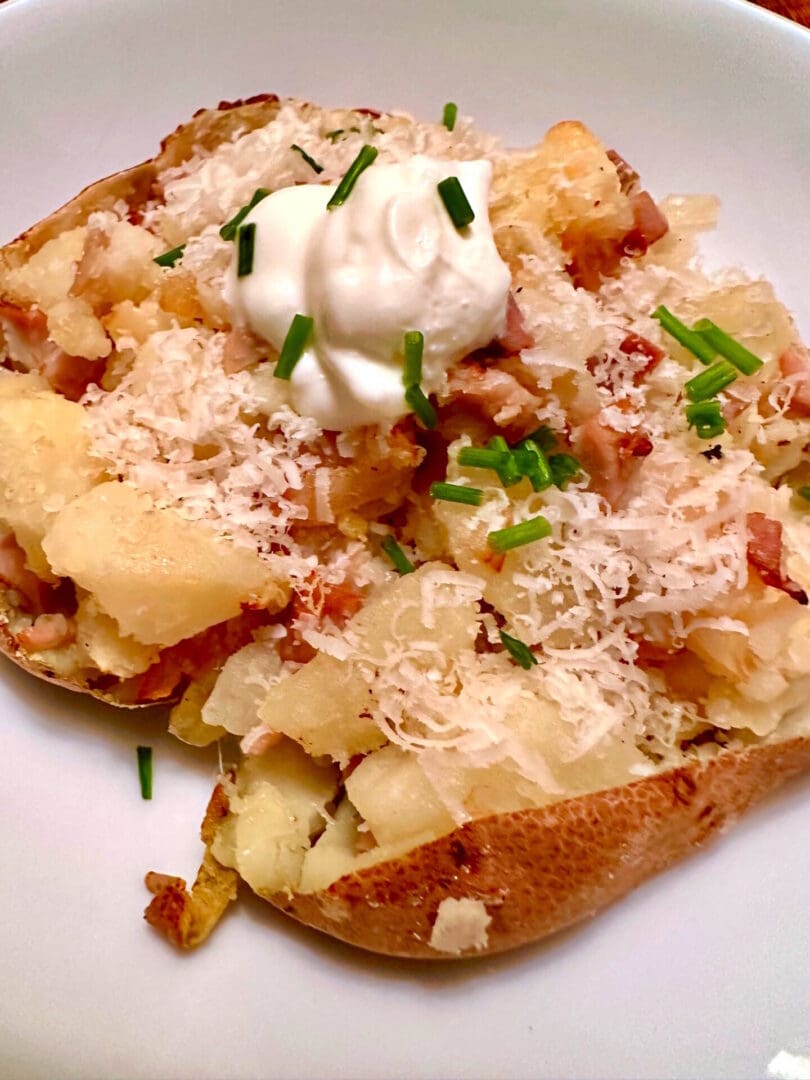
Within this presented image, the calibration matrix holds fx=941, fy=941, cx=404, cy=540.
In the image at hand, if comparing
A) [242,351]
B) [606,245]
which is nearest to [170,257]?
[242,351]

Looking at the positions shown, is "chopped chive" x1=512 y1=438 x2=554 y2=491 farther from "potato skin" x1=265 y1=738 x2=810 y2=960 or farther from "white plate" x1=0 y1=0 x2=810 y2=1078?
"white plate" x1=0 y1=0 x2=810 y2=1078

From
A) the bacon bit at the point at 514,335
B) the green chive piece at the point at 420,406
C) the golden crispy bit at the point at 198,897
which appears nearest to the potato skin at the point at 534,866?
the golden crispy bit at the point at 198,897

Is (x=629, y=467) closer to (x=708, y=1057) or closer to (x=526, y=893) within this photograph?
(x=526, y=893)

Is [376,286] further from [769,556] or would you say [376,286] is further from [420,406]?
[769,556]

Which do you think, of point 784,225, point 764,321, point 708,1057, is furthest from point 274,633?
point 784,225

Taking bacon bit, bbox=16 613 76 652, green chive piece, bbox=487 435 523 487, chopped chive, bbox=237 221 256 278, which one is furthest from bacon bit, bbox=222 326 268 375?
bacon bit, bbox=16 613 76 652
